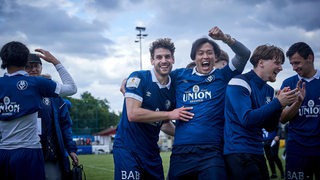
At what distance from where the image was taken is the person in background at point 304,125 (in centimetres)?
587

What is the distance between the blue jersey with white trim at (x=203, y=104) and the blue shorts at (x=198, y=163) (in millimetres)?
84

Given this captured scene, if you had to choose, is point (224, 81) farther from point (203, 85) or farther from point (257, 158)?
point (257, 158)

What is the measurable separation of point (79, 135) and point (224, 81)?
4746 centimetres

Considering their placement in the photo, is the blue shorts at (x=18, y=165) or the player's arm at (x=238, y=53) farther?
the player's arm at (x=238, y=53)

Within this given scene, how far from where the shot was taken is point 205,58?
511 cm

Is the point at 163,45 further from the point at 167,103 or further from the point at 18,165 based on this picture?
the point at 18,165

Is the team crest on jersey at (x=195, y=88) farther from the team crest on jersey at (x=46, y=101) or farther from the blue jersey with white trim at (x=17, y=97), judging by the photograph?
the team crest on jersey at (x=46, y=101)

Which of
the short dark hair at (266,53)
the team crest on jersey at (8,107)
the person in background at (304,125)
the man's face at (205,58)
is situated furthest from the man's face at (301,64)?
the team crest on jersey at (8,107)

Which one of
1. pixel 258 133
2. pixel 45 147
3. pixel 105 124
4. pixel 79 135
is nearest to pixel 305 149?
pixel 258 133

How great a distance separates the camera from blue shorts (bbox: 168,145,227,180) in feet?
15.0

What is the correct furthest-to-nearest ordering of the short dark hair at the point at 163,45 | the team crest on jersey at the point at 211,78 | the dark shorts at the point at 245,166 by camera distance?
1. the short dark hair at the point at 163,45
2. the team crest on jersey at the point at 211,78
3. the dark shorts at the point at 245,166

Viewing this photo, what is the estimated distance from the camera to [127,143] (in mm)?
5297

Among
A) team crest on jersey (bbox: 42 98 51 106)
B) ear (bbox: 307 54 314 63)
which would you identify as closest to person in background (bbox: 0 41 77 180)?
team crest on jersey (bbox: 42 98 51 106)

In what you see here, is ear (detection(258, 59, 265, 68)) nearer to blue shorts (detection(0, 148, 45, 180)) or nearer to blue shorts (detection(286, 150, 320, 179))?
blue shorts (detection(286, 150, 320, 179))
